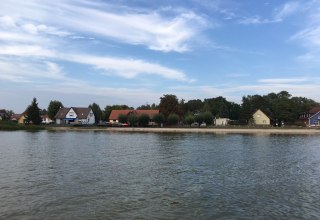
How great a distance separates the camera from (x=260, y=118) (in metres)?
146

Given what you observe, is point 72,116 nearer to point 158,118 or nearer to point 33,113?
point 33,113

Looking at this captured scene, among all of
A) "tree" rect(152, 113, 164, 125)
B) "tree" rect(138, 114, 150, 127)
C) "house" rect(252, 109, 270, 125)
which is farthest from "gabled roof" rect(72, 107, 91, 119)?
"house" rect(252, 109, 270, 125)

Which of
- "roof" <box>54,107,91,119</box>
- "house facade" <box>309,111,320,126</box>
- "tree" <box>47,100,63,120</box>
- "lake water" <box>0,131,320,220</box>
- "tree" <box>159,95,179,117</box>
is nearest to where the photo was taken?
"lake water" <box>0,131,320,220</box>

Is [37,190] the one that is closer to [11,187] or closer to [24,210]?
[11,187]

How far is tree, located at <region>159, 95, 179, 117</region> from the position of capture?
138125 millimetres

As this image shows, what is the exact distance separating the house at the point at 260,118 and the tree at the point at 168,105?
30527mm

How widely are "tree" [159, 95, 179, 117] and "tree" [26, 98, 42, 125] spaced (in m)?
42.7

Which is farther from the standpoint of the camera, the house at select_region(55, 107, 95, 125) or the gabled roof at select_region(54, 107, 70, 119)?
the gabled roof at select_region(54, 107, 70, 119)

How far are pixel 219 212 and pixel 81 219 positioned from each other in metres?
5.22

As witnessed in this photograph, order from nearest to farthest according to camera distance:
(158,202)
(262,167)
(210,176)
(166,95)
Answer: (158,202) < (210,176) < (262,167) < (166,95)

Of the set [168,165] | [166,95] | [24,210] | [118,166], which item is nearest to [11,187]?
[24,210]

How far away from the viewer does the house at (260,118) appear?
14488 centimetres

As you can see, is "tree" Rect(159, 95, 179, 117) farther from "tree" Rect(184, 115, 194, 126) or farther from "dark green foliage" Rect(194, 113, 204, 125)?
"dark green foliage" Rect(194, 113, 204, 125)

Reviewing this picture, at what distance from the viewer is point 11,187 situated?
19359mm
